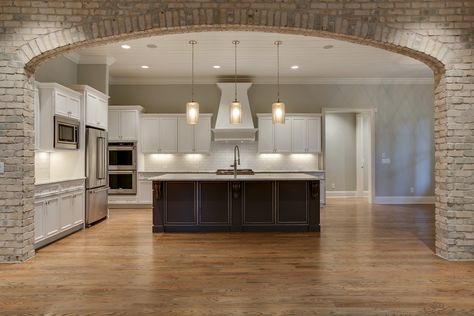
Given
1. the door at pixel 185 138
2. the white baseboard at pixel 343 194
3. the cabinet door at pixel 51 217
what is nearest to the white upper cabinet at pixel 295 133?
the door at pixel 185 138

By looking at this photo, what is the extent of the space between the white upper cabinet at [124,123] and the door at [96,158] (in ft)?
4.66

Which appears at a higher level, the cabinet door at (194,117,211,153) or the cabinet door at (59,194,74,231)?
the cabinet door at (194,117,211,153)

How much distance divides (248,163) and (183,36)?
408 centimetres

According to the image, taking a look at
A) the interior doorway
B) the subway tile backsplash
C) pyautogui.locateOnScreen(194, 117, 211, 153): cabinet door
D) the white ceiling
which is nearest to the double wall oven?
the subway tile backsplash

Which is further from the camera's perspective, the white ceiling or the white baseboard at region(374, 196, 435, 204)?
the white baseboard at region(374, 196, 435, 204)

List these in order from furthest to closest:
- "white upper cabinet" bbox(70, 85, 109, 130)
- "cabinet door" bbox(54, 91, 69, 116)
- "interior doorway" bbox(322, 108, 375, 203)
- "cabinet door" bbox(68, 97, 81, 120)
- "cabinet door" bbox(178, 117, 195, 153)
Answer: "interior doorway" bbox(322, 108, 375, 203) → "cabinet door" bbox(178, 117, 195, 153) → "white upper cabinet" bbox(70, 85, 109, 130) → "cabinet door" bbox(68, 97, 81, 120) → "cabinet door" bbox(54, 91, 69, 116)

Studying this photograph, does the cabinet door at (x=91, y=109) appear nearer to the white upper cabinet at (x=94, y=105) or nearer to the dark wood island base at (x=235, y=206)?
the white upper cabinet at (x=94, y=105)

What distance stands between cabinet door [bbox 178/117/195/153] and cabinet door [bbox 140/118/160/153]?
23.6 inches

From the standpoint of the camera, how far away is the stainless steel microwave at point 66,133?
5.08 metres

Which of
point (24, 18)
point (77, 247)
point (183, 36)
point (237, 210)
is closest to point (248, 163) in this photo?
point (237, 210)

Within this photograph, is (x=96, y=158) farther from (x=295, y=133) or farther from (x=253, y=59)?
(x=295, y=133)

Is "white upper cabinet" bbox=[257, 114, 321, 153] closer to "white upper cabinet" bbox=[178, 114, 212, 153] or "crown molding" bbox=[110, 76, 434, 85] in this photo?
"crown molding" bbox=[110, 76, 434, 85]

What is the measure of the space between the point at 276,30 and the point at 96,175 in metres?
4.34

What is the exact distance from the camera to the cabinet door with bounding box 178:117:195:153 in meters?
8.47
